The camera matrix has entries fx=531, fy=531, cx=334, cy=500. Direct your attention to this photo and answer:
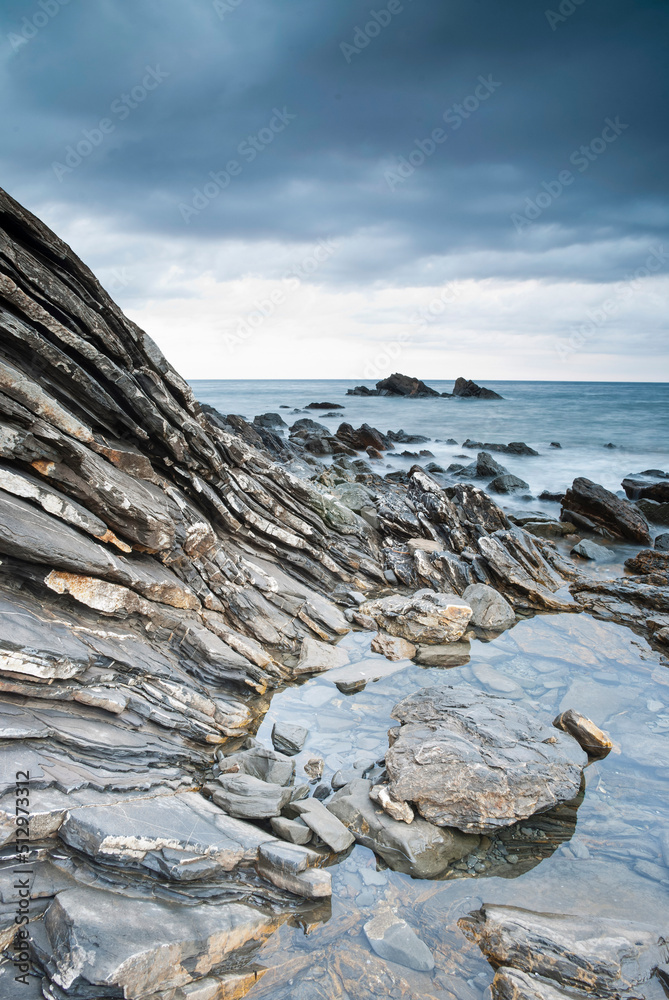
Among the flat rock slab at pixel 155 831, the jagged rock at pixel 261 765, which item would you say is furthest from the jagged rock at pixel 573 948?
the jagged rock at pixel 261 765

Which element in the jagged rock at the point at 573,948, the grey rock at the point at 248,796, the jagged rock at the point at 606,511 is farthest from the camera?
the jagged rock at the point at 606,511

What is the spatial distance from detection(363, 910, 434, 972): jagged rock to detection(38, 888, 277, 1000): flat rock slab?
1.16 meters

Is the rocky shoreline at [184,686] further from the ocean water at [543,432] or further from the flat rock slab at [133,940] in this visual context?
the ocean water at [543,432]

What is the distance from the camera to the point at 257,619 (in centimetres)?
1107

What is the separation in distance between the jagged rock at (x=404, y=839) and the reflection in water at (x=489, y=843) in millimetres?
116

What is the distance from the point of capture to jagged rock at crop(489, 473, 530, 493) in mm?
28141

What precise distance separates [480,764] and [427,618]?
4.74m

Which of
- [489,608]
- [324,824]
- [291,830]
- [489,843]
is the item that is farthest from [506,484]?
[291,830]

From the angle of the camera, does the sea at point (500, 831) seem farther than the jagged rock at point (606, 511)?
No

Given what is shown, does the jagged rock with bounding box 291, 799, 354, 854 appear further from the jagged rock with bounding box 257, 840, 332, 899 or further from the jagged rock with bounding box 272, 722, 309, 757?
the jagged rock with bounding box 272, 722, 309, 757

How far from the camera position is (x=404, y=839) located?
6496 millimetres

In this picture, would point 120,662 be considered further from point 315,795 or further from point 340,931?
point 340,931

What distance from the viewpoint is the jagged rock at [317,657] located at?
34.2 feet

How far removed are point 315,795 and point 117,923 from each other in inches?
122
